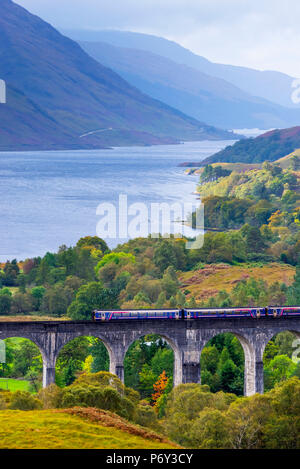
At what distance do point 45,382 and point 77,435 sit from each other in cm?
2399

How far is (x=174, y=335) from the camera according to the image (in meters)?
72.9

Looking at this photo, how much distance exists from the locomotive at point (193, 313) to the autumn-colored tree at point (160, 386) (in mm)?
9682

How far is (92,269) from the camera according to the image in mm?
147000

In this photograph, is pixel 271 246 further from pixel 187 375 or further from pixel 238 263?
pixel 187 375

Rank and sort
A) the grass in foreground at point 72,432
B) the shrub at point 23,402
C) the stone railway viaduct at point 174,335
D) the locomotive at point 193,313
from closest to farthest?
the grass in foreground at point 72,432 → the shrub at point 23,402 → the stone railway viaduct at point 174,335 → the locomotive at point 193,313

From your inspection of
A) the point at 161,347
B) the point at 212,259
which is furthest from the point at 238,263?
the point at 161,347

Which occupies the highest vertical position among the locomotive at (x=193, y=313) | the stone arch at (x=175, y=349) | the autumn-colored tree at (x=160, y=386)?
the locomotive at (x=193, y=313)

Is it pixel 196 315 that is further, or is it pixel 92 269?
pixel 92 269

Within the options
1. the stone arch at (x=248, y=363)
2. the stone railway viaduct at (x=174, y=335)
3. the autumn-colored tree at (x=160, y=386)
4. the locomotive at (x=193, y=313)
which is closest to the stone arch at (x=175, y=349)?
the stone railway viaduct at (x=174, y=335)

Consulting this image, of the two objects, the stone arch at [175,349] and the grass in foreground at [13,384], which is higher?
the stone arch at [175,349]

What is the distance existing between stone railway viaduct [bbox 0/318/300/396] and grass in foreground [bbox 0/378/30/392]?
22.2 metres

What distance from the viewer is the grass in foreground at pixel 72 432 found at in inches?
1806

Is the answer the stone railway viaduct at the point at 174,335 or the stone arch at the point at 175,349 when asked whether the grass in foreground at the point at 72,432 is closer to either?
the stone railway viaduct at the point at 174,335

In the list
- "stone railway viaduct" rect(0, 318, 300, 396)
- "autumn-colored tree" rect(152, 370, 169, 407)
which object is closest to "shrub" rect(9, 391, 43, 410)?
"stone railway viaduct" rect(0, 318, 300, 396)
